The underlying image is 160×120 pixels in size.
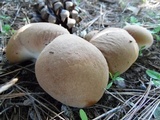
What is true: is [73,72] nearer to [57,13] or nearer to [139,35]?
[139,35]

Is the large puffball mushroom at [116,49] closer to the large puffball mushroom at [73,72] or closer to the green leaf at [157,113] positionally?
the large puffball mushroom at [73,72]

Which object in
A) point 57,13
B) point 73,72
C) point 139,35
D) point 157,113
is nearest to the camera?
point 73,72

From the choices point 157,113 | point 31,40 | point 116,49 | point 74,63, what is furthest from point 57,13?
point 157,113

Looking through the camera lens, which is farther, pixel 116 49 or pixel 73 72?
pixel 116 49

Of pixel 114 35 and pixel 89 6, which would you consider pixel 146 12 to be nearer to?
pixel 89 6

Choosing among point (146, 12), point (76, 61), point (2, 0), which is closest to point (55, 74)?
point (76, 61)

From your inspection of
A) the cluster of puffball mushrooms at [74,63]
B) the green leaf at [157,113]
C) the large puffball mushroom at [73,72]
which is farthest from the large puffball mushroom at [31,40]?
the green leaf at [157,113]

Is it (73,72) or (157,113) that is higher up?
(73,72)

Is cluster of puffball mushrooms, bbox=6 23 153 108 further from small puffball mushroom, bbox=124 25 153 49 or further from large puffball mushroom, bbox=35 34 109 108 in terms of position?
small puffball mushroom, bbox=124 25 153 49
